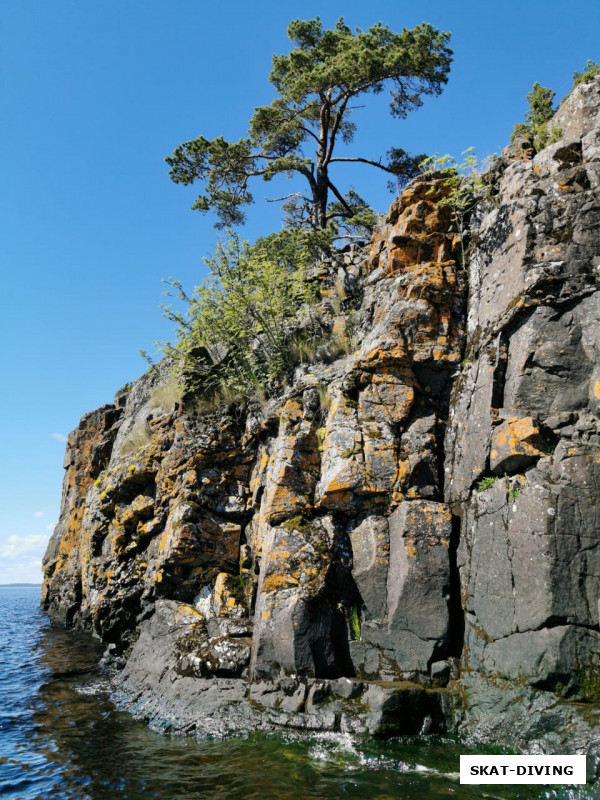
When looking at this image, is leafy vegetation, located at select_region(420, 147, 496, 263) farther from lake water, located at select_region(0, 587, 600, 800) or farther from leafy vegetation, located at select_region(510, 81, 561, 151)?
lake water, located at select_region(0, 587, 600, 800)

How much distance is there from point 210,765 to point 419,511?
482cm

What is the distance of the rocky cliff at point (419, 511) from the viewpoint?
24.5 feet

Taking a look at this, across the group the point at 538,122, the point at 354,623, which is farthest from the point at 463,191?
the point at 354,623

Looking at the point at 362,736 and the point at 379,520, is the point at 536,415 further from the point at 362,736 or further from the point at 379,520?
the point at 362,736

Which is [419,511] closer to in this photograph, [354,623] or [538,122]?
[354,623]

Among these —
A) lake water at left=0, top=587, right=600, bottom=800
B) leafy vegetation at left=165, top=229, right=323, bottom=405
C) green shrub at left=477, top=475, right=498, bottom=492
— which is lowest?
lake water at left=0, top=587, right=600, bottom=800

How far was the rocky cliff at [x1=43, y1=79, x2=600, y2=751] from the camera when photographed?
294 inches

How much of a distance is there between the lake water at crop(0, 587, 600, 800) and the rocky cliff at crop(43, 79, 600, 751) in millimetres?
427

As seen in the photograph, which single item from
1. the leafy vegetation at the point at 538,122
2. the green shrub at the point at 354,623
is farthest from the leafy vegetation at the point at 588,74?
the green shrub at the point at 354,623

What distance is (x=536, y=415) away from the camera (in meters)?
8.33

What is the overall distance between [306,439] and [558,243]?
5.75m

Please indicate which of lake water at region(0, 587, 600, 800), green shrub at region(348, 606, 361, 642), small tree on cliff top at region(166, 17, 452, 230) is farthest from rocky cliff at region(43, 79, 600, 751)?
small tree on cliff top at region(166, 17, 452, 230)

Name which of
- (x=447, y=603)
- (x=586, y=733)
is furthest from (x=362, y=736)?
(x=586, y=733)

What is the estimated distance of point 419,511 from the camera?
9.16 metres
